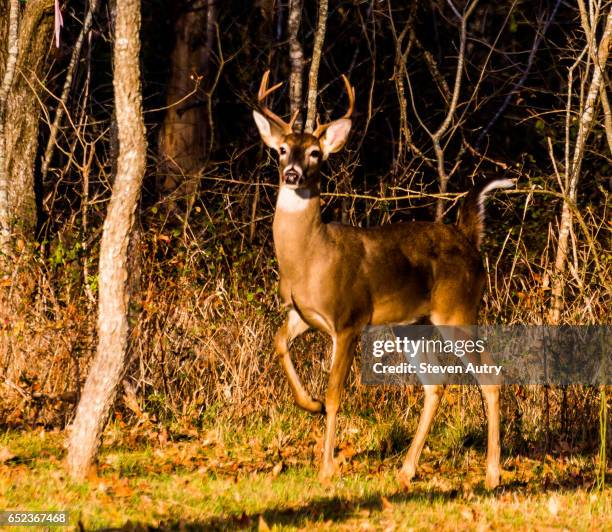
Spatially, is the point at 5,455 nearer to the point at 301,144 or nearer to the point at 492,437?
the point at 301,144

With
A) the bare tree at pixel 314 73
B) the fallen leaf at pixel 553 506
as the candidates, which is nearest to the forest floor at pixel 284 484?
the fallen leaf at pixel 553 506

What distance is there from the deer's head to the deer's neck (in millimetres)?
109

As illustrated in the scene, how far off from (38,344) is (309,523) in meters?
3.61

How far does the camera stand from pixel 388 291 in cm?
776

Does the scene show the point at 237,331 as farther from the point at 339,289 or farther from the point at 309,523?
the point at 309,523

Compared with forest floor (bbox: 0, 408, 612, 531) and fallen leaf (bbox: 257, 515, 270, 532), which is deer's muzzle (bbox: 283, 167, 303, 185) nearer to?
forest floor (bbox: 0, 408, 612, 531)

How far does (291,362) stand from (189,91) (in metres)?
7.25

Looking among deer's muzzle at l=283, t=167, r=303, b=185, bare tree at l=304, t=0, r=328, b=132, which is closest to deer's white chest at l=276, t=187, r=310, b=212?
deer's muzzle at l=283, t=167, r=303, b=185

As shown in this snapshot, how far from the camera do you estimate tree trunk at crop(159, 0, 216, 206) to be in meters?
13.9

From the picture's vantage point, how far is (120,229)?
20.4 feet

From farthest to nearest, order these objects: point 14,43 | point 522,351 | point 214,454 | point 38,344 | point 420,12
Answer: point 420,12 < point 14,43 < point 522,351 < point 38,344 < point 214,454

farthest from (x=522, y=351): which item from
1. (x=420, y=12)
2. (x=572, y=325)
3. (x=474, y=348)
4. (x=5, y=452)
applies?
(x=420, y=12)

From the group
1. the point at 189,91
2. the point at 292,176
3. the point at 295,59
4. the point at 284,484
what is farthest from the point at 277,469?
the point at 189,91

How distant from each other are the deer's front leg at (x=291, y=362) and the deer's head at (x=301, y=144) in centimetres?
90
